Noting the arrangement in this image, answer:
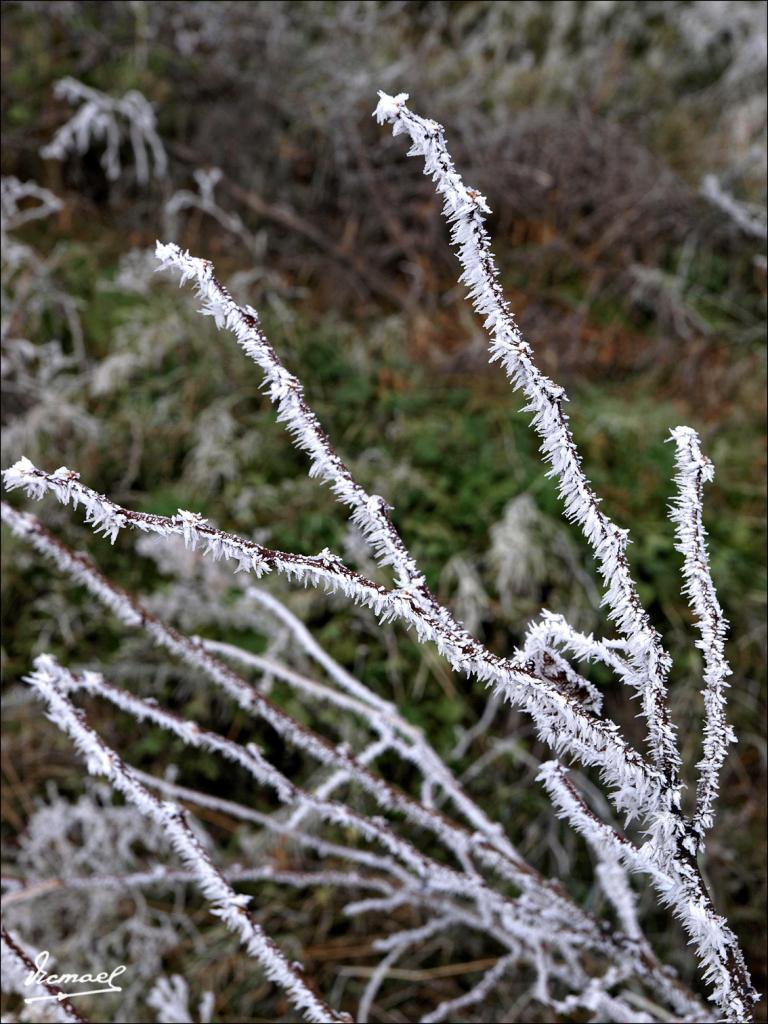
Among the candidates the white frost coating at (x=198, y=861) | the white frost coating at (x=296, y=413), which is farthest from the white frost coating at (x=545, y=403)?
the white frost coating at (x=198, y=861)

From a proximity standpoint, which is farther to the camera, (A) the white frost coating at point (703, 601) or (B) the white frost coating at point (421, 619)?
(A) the white frost coating at point (703, 601)

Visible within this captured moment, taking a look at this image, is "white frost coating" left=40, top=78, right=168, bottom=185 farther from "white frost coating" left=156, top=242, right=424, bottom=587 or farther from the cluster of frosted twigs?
"white frost coating" left=156, top=242, right=424, bottom=587

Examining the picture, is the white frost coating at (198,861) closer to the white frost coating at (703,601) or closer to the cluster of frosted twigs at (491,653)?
the cluster of frosted twigs at (491,653)

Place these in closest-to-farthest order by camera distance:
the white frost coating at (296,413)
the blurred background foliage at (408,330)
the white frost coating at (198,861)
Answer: the white frost coating at (296,413) < the white frost coating at (198,861) < the blurred background foliage at (408,330)

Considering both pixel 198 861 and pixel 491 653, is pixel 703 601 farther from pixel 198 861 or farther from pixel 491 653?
pixel 198 861

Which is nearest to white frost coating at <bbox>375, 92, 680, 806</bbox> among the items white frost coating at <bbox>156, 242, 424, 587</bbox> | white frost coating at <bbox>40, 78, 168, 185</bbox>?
white frost coating at <bbox>156, 242, 424, 587</bbox>

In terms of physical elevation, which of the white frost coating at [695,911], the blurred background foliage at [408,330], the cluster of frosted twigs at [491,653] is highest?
the blurred background foliage at [408,330]

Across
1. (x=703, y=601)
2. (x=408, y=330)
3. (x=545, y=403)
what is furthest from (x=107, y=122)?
(x=703, y=601)
